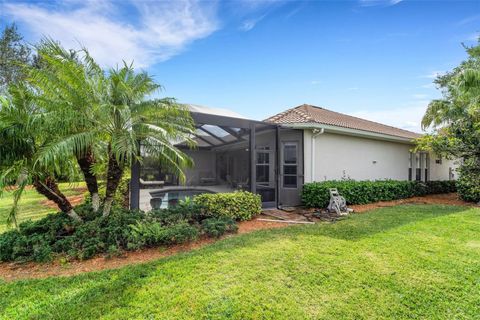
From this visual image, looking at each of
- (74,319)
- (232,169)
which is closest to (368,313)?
(74,319)

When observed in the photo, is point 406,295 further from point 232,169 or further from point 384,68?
point 384,68

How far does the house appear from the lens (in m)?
8.05

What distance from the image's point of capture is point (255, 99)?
16500 millimetres

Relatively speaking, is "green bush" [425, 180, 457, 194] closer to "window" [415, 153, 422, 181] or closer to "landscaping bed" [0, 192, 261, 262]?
"window" [415, 153, 422, 181]

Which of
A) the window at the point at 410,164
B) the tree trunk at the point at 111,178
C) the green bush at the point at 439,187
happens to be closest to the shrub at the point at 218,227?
the tree trunk at the point at 111,178

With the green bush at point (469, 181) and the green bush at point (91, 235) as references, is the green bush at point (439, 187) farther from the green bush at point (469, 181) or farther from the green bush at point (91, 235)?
the green bush at point (91, 235)

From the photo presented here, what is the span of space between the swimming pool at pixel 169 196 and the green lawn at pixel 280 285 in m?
3.15

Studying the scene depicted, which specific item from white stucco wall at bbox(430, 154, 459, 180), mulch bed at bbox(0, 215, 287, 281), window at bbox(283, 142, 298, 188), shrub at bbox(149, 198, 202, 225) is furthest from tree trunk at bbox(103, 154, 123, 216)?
white stucco wall at bbox(430, 154, 459, 180)

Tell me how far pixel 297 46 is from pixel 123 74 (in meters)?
8.83

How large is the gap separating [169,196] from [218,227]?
9.07ft

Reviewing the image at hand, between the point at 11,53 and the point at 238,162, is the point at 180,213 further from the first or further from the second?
the point at 11,53

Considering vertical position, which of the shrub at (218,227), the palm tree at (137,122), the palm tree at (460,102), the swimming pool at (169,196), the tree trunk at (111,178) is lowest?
the shrub at (218,227)

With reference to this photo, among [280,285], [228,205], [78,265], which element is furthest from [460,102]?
[78,265]

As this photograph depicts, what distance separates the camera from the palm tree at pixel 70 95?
17.5 feet
